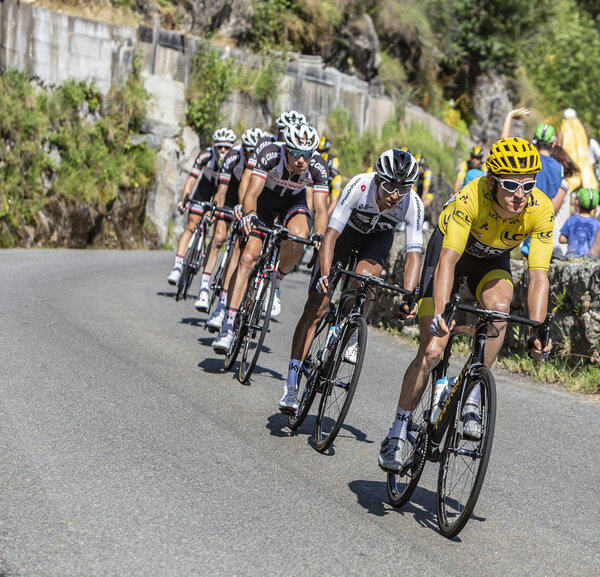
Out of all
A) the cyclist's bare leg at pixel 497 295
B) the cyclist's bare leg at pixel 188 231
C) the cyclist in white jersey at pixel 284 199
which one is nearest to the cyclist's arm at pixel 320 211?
the cyclist in white jersey at pixel 284 199

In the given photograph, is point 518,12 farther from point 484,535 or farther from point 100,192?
point 484,535

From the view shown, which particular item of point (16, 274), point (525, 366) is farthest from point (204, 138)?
point (525, 366)

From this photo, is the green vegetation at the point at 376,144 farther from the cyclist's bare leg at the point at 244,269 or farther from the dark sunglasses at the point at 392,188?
the dark sunglasses at the point at 392,188

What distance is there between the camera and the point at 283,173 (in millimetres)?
8766

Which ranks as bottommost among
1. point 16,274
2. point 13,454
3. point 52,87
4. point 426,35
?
point 16,274

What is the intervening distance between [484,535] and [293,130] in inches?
160

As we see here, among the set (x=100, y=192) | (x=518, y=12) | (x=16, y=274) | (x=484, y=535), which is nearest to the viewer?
(x=484, y=535)

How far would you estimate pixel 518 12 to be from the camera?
44062 mm

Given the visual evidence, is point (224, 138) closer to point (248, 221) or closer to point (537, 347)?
point (248, 221)

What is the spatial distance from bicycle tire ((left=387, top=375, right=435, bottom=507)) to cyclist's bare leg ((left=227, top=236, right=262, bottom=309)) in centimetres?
317

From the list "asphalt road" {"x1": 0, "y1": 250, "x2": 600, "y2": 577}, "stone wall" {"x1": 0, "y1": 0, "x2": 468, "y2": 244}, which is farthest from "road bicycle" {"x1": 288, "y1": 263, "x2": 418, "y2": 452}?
"stone wall" {"x1": 0, "y1": 0, "x2": 468, "y2": 244}

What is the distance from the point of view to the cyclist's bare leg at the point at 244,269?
8.66 meters

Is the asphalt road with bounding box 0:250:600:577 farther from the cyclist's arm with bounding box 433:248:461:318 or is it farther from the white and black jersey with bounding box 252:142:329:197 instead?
the white and black jersey with bounding box 252:142:329:197

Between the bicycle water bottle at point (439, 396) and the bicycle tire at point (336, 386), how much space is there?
0.63 meters
